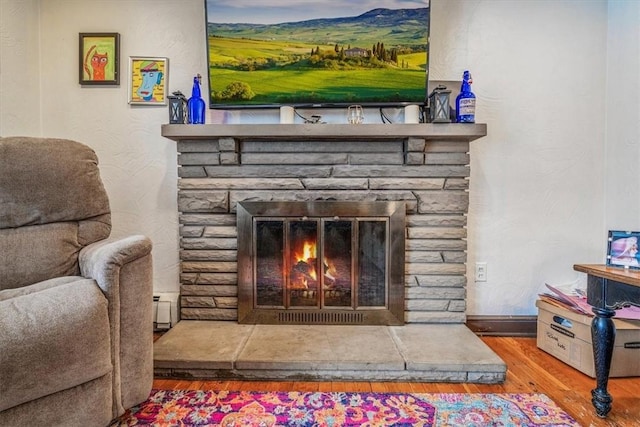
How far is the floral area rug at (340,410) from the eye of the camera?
1.40 m

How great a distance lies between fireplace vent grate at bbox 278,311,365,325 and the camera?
2.13 m

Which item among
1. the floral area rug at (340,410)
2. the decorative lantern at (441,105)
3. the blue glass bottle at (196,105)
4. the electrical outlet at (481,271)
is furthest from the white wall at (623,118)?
the blue glass bottle at (196,105)

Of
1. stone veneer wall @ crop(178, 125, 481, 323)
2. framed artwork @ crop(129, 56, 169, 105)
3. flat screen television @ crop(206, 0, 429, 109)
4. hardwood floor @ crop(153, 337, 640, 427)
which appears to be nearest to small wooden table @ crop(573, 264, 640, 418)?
hardwood floor @ crop(153, 337, 640, 427)

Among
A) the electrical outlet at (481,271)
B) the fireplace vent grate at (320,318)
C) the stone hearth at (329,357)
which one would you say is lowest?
the stone hearth at (329,357)

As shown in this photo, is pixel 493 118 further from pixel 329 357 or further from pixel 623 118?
pixel 329 357

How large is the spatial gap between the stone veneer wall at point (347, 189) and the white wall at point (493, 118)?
0.19 metres

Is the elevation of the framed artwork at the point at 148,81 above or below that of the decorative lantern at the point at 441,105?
above

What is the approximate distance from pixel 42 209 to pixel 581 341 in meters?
2.66

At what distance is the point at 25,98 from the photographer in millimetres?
2180

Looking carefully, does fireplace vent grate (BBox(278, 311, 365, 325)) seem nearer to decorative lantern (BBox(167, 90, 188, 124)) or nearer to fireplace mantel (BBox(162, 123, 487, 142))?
fireplace mantel (BBox(162, 123, 487, 142))

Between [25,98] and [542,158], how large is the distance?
3.24 metres

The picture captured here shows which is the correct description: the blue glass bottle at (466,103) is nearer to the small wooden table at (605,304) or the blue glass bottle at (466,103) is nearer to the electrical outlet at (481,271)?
the electrical outlet at (481,271)

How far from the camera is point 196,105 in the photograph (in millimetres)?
2088

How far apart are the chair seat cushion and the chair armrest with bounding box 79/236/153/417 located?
52 millimetres
